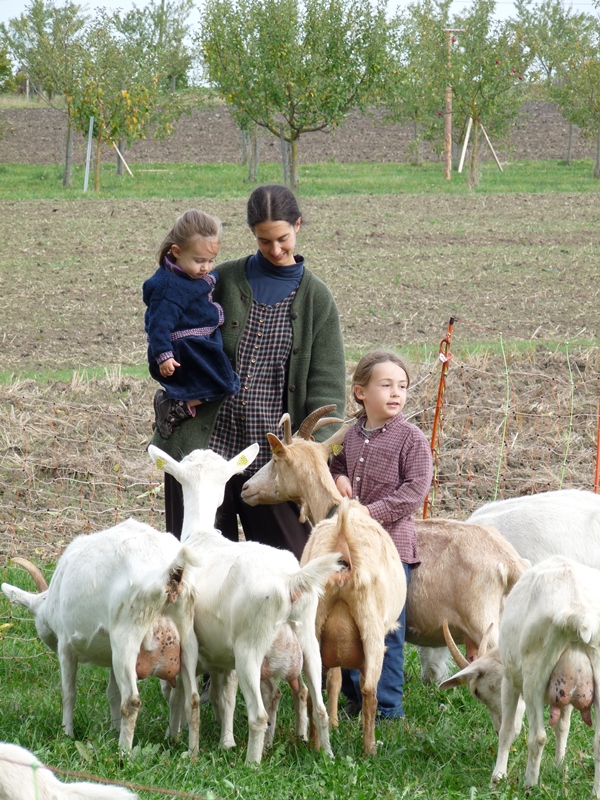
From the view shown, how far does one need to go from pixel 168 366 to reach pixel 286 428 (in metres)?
0.67

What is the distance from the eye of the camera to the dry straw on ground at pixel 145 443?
832 cm

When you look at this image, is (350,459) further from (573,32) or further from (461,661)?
(573,32)

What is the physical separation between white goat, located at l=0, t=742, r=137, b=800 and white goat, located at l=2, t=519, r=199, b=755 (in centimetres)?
117

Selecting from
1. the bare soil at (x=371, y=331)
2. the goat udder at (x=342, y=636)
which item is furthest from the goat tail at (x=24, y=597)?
the bare soil at (x=371, y=331)

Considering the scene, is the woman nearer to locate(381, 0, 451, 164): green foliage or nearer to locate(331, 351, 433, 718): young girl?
locate(331, 351, 433, 718): young girl

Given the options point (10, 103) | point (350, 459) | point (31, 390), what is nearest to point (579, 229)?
point (31, 390)

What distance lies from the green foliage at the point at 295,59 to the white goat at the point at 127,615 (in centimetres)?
2554

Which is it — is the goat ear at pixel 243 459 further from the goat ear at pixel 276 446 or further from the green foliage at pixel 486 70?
the green foliage at pixel 486 70

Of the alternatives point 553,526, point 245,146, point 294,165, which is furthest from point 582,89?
point 553,526

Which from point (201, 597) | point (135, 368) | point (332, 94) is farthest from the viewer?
point (332, 94)

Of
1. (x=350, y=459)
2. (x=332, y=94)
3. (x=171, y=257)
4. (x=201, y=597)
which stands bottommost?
(x=201, y=597)

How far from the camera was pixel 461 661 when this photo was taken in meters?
4.69

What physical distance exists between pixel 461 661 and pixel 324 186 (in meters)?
27.1

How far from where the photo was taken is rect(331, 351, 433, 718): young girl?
A: 5.10m
